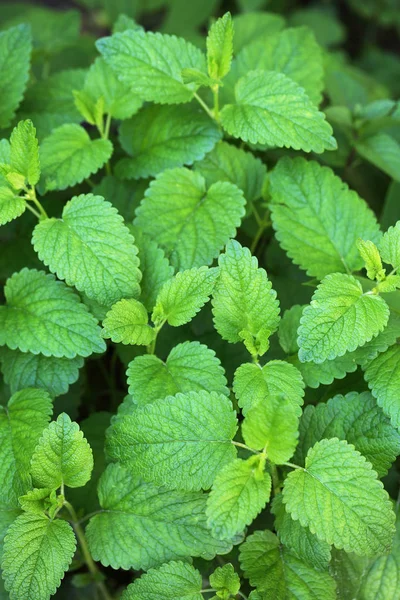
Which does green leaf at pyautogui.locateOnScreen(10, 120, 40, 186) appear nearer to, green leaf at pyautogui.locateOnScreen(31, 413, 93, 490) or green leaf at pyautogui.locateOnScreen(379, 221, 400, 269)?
green leaf at pyautogui.locateOnScreen(31, 413, 93, 490)

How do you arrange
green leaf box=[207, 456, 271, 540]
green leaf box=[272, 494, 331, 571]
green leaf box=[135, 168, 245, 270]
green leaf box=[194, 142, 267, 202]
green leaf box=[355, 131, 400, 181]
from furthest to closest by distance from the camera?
1. green leaf box=[355, 131, 400, 181]
2. green leaf box=[194, 142, 267, 202]
3. green leaf box=[135, 168, 245, 270]
4. green leaf box=[272, 494, 331, 571]
5. green leaf box=[207, 456, 271, 540]

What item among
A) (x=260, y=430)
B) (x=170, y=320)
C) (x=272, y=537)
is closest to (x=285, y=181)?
(x=170, y=320)

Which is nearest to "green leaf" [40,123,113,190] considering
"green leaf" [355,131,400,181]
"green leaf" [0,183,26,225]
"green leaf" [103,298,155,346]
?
"green leaf" [0,183,26,225]

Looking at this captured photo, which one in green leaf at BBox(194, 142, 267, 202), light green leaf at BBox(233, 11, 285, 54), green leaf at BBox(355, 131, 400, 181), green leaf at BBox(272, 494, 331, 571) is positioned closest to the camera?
green leaf at BBox(272, 494, 331, 571)

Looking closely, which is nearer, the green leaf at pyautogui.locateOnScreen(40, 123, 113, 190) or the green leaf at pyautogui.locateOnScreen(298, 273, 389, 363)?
the green leaf at pyautogui.locateOnScreen(298, 273, 389, 363)

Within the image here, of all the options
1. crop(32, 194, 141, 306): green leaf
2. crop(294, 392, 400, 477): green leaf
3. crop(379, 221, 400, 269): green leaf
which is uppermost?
crop(379, 221, 400, 269): green leaf

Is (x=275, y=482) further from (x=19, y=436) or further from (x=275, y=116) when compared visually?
(x=275, y=116)

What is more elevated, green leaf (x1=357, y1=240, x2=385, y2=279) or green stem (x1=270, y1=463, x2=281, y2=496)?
green leaf (x1=357, y1=240, x2=385, y2=279)

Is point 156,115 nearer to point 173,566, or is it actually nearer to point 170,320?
point 170,320
